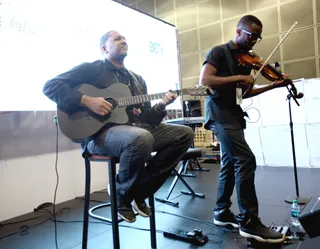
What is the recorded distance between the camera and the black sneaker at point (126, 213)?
1337 mm

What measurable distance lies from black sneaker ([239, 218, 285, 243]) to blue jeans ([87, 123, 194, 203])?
604 millimetres

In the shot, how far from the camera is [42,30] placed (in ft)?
7.71

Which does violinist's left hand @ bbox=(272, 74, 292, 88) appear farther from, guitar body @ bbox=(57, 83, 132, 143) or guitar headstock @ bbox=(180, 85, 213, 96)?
guitar body @ bbox=(57, 83, 132, 143)

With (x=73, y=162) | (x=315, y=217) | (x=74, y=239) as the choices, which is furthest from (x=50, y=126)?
(x=315, y=217)

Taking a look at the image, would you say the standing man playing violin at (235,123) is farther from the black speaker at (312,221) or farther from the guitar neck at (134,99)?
the black speaker at (312,221)

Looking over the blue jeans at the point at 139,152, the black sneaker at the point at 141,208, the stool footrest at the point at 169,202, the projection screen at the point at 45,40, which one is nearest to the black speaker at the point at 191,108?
the projection screen at the point at 45,40

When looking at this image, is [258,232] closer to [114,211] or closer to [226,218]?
[226,218]

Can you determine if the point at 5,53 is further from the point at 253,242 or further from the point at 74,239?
the point at 253,242

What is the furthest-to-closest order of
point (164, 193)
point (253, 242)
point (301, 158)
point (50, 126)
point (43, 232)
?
point (301, 158), point (164, 193), point (50, 126), point (43, 232), point (253, 242)

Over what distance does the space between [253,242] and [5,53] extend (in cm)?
223

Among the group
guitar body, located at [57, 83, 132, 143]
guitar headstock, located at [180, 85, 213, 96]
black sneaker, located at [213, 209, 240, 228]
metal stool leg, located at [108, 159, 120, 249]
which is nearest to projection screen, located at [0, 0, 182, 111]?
guitar headstock, located at [180, 85, 213, 96]

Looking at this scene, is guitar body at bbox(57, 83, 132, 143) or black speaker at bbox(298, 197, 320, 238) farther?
guitar body at bbox(57, 83, 132, 143)

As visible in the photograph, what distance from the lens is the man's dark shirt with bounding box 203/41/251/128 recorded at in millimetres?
1774

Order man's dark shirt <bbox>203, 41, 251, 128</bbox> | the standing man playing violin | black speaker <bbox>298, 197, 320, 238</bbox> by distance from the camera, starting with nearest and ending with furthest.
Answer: black speaker <bbox>298, 197, 320, 238</bbox>
the standing man playing violin
man's dark shirt <bbox>203, 41, 251, 128</bbox>
